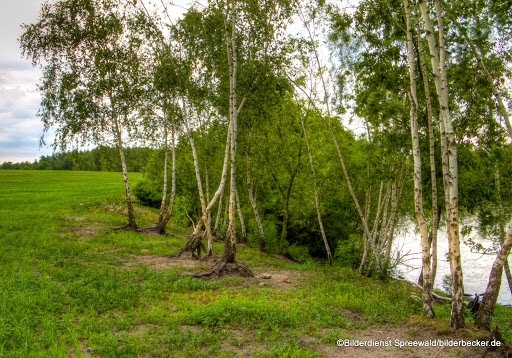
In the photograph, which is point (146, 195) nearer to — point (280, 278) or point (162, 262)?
point (162, 262)

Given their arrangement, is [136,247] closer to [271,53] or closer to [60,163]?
[271,53]

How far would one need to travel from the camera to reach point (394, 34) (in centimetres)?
1473

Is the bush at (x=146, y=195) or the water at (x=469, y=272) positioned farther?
the bush at (x=146, y=195)

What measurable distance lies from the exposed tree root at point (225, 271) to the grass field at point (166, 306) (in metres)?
0.68

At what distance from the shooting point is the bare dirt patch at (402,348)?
8.17 meters

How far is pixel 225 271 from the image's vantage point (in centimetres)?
1542

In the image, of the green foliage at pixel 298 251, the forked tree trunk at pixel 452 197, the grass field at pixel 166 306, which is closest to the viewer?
the grass field at pixel 166 306

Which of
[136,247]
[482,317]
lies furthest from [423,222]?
[136,247]

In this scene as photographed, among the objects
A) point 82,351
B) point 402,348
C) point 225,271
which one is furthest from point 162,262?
point 402,348

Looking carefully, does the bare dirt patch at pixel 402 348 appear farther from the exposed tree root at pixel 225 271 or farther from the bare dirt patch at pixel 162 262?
the bare dirt patch at pixel 162 262

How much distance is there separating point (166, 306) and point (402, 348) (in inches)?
239

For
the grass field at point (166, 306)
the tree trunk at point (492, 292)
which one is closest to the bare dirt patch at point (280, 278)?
the grass field at point (166, 306)

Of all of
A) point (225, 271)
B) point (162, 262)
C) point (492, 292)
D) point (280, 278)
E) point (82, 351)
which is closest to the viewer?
point (82, 351)

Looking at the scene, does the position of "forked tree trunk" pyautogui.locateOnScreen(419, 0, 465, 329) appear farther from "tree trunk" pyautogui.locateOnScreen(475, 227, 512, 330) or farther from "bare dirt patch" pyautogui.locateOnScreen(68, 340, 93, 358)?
"bare dirt patch" pyautogui.locateOnScreen(68, 340, 93, 358)
